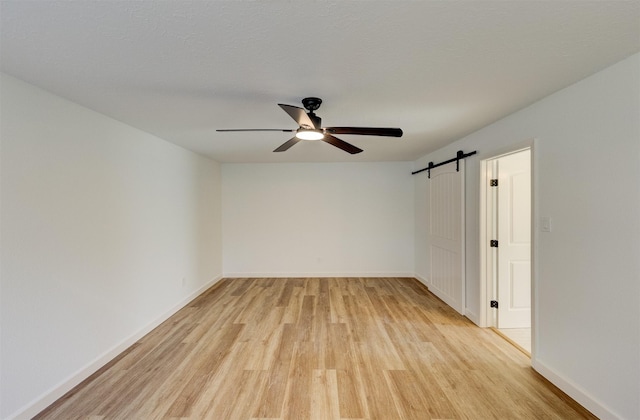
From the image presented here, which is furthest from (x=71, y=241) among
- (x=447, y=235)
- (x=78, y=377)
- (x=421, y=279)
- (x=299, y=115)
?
(x=421, y=279)

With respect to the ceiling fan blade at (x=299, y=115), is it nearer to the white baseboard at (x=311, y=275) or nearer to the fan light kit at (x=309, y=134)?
the fan light kit at (x=309, y=134)

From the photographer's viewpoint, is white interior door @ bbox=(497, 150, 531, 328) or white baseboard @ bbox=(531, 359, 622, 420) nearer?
white baseboard @ bbox=(531, 359, 622, 420)

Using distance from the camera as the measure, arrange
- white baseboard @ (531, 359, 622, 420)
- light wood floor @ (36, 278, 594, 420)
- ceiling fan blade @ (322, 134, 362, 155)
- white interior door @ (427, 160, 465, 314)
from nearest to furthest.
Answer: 1. white baseboard @ (531, 359, 622, 420)
2. light wood floor @ (36, 278, 594, 420)
3. ceiling fan blade @ (322, 134, 362, 155)
4. white interior door @ (427, 160, 465, 314)

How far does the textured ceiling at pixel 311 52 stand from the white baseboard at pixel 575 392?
218cm

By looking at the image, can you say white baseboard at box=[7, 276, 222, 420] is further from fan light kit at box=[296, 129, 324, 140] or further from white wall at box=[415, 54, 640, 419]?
white wall at box=[415, 54, 640, 419]

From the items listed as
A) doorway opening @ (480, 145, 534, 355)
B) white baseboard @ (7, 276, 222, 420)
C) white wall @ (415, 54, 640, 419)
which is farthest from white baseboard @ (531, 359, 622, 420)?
white baseboard @ (7, 276, 222, 420)

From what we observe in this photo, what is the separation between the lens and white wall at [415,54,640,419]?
1.59 metres

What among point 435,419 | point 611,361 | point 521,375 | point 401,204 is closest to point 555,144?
point 611,361

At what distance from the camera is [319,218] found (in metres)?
5.34

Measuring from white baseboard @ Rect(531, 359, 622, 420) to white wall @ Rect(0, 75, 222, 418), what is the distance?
148 inches

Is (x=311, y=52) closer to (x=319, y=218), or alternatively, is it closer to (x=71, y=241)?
(x=71, y=241)

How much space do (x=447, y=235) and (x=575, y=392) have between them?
2.14 metres

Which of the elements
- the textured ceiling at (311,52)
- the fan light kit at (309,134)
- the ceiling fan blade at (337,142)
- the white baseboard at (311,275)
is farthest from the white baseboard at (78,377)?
the ceiling fan blade at (337,142)

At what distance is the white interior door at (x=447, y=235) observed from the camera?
347cm
